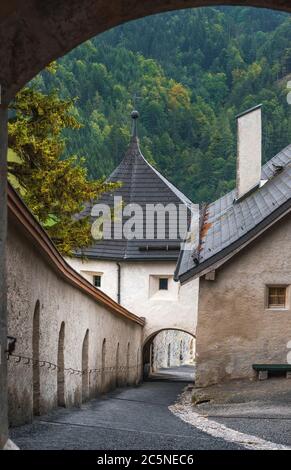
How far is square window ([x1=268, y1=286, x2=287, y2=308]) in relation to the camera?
19.9 meters

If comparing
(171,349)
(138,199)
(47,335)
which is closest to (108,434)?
(47,335)

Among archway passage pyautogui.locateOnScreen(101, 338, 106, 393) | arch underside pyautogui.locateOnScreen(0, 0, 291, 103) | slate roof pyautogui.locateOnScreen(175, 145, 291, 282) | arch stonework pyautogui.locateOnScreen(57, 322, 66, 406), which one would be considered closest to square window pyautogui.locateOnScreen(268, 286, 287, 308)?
slate roof pyautogui.locateOnScreen(175, 145, 291, 282)

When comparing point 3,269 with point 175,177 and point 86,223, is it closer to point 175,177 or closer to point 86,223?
point 86,223

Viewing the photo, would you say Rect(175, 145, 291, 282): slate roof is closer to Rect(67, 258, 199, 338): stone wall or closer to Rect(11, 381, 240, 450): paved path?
Rect(11, 381, 240, 450): paved path

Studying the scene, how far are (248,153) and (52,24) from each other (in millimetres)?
18221

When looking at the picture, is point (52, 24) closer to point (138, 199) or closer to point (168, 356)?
point (138, 199)

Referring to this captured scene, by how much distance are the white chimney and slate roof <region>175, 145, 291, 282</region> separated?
1.37 ft

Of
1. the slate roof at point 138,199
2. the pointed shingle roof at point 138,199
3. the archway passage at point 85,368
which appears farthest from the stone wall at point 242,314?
the pointed shingle roof at point 138,199

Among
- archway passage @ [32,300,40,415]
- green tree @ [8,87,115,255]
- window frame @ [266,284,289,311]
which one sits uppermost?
green tree @ [8,87,115,255]

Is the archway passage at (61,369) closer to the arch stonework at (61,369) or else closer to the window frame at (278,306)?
the arch stonework at (61,369)

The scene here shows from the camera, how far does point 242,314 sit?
1980cm

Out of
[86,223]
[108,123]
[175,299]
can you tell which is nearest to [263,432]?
[86,223]

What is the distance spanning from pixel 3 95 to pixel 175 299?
3005 centimetres

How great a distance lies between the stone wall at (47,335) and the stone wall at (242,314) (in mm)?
2497
